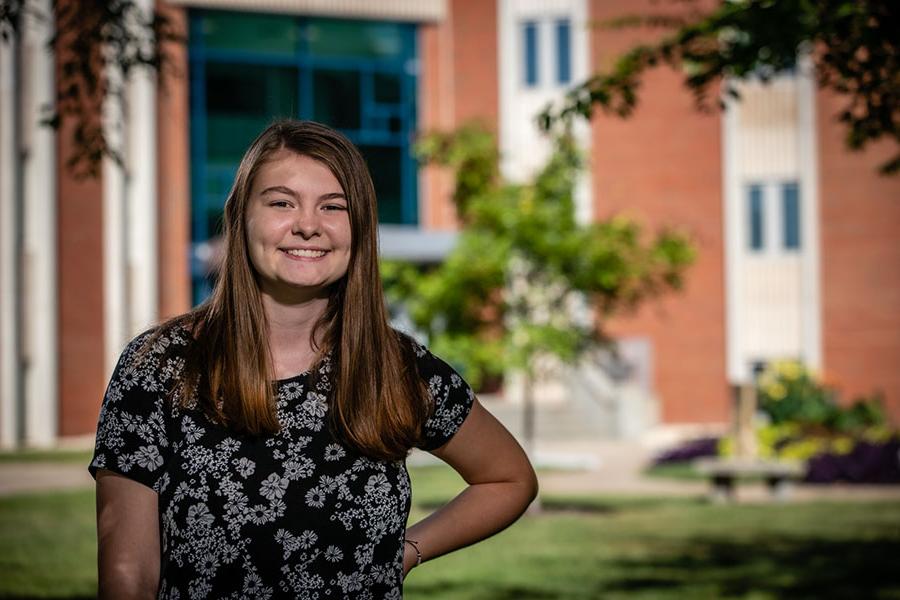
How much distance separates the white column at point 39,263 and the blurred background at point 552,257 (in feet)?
0.15

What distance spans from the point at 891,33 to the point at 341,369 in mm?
3746

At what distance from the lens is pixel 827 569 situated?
11.0 meters

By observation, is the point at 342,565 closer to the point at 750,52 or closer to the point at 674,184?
the point at 750,52

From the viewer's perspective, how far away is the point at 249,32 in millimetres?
31375

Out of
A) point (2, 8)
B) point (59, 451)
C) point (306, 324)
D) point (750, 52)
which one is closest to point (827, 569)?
point (750, 52)

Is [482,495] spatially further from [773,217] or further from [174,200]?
[773,217]

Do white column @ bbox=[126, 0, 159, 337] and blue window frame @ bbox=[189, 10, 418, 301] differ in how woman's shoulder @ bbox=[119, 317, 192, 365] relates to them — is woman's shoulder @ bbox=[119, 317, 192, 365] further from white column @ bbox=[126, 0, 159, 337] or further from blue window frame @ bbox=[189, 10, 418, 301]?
blue window frame @ bbox=[189, 10, 418, 301]

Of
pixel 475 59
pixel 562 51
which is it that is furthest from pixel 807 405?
pixel 475 59

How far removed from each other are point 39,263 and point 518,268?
13.7 meters

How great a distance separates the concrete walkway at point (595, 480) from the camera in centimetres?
1783

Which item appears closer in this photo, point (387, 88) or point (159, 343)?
point (159, 343)

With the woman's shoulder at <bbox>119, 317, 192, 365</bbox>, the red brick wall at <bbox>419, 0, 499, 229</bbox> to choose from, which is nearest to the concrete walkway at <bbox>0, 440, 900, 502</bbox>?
the red brick wall at <bbox>419, 0, 499, 229</bbox>

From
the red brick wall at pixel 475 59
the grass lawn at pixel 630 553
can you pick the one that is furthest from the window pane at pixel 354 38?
the grass lawn at pixel 630 553

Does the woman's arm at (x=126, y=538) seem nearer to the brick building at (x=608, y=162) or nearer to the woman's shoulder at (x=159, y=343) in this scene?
the woman's shoulder at (x=159, y=343)
